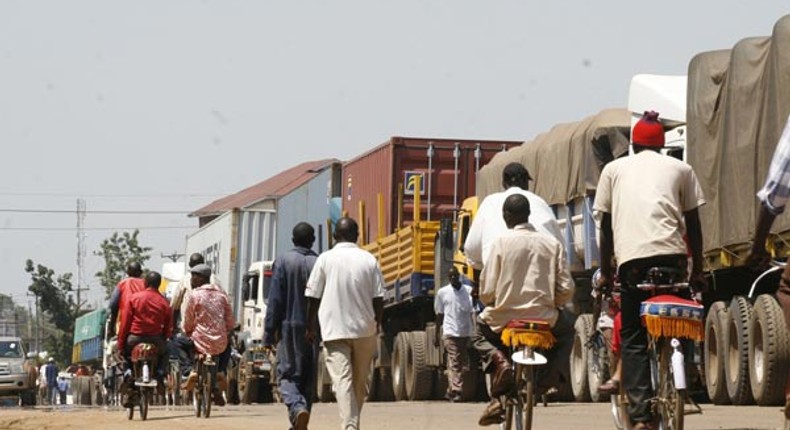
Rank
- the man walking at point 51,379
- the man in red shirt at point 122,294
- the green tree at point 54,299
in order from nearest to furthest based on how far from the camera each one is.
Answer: the man in red shirt at point 122,294 < the man walking at point 51,379 < the green tree at point 54,299

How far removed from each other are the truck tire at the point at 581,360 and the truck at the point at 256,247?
840cm

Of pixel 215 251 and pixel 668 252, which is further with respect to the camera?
pixel 215 251

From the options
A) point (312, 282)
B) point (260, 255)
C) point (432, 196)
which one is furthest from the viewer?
point (260, 255)

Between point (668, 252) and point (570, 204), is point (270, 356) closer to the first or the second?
point (570, 204)

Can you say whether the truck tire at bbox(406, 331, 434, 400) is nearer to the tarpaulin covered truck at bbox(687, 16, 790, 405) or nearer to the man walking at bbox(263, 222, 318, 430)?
the tarpaulin covered truck at bbox(687, 16, 790, 405)

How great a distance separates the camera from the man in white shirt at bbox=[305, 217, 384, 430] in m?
13.2

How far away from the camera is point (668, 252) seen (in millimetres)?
9844

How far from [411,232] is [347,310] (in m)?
16.2

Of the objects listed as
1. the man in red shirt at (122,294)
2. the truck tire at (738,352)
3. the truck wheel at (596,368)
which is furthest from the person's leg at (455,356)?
the man in red shirt at (122,294)

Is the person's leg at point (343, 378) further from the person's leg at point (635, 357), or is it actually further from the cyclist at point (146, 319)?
the cyclist at point (146, 319)

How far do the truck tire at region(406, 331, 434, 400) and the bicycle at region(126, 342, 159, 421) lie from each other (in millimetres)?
9649

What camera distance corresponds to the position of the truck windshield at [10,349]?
152 feet

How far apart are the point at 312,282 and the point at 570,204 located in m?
12.8

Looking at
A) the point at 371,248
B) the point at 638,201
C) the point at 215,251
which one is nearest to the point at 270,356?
the point at 371,248
